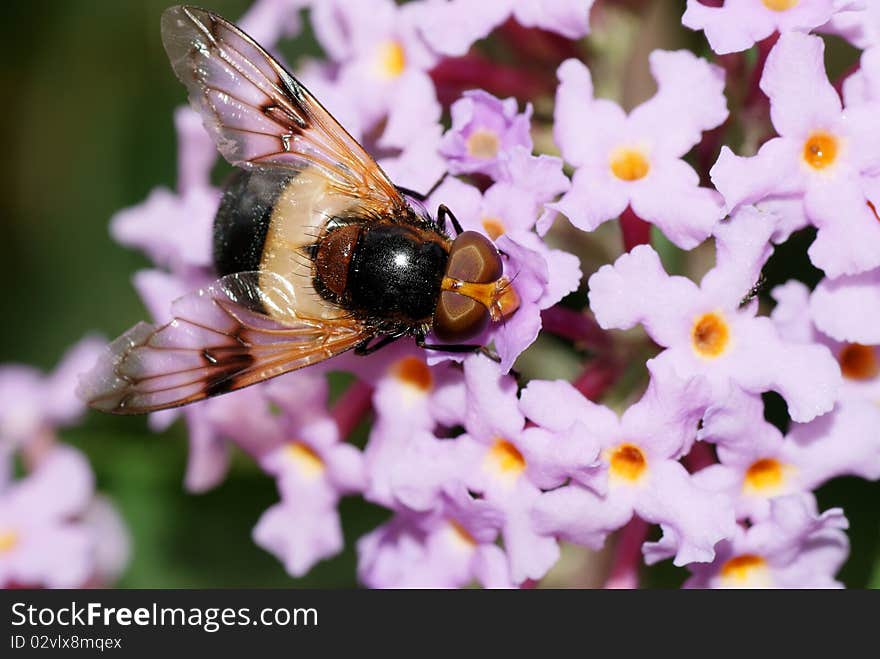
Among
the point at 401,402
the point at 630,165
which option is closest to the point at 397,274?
the point at 401,402

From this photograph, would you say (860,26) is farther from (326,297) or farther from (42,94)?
(42,94)

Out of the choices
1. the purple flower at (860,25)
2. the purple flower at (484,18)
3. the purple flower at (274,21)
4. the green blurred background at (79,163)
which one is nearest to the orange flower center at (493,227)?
the purple flower at (484,18)

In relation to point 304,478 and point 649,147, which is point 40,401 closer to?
point 304,478

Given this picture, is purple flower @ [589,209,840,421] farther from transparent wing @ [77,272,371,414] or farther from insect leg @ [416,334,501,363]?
transparent wing @ [77,272,371,414]

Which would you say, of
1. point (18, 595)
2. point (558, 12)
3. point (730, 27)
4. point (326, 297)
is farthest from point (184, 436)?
point (730, 27)

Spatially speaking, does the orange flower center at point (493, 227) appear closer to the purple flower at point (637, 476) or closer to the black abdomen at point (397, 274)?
the black abdomen at point (397, 274)

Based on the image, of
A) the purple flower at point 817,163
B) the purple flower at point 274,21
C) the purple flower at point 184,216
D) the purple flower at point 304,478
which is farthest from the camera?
the purple flower at point 274,21
